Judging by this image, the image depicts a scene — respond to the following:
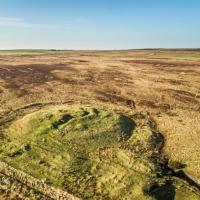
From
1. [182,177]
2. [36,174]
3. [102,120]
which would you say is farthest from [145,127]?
[36,174]

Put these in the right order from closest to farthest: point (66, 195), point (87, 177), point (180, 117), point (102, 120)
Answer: point (66, 195) < point (87, 177) < point (102, 120) < point (180, 117)

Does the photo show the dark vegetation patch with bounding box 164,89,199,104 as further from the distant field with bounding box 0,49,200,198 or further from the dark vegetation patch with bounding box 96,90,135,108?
the dark vegetation patch with bounding box 96,90,135,108

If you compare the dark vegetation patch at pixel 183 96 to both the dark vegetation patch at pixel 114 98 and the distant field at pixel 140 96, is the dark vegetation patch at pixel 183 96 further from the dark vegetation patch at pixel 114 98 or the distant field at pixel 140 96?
the dark vegetation patch at pixel 114 98

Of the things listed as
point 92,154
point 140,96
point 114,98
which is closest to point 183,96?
point 140,96

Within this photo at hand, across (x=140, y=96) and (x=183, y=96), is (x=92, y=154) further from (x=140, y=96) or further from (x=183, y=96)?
(x=183, y=96)

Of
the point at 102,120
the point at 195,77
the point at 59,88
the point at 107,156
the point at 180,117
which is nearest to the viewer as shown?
the point at 107,156

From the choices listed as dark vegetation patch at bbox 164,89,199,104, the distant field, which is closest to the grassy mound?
the distant field

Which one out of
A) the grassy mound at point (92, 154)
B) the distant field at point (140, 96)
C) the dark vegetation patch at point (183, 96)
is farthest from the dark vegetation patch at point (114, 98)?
the grassy mound at point (92, 154)

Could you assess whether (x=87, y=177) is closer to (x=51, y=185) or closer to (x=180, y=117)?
(x=51, y=185)
